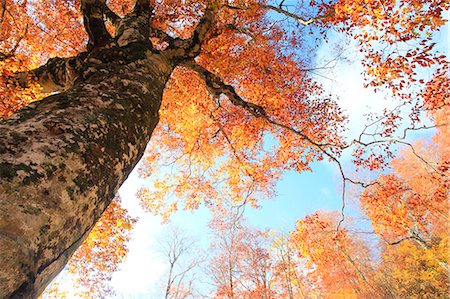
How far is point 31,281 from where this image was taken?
3.36ft

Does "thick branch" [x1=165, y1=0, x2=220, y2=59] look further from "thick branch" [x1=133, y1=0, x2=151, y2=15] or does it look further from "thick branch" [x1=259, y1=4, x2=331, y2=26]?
"thick branch" [x1=259, y1=4, x2=331, y2=26]

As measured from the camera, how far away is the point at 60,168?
4.39ft

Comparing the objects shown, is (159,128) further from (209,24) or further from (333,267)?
(333,267)

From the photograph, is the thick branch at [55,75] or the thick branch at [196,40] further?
the thick branch at [196,40]

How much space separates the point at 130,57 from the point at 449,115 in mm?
21195

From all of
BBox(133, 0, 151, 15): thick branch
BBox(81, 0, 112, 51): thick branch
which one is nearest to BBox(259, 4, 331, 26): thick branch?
BBox(133, 0, 151, 15): thick branch

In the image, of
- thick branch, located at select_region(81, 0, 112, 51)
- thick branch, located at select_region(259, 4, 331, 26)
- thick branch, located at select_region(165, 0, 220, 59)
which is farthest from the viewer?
thick branch, located at select_region(259, 4, 331, 26)

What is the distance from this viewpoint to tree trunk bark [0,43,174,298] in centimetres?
103

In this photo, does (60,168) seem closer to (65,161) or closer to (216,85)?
(65,161)

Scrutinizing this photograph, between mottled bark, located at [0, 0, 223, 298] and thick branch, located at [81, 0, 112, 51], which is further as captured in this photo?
thick branch, located at [81, 0, 112, 51]

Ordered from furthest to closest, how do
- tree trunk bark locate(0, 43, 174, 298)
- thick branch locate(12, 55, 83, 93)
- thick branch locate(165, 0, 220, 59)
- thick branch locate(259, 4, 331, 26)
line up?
thick branch locate(259, 4, 331, 26) → thick branch locate(165, 0, 220, 59) → thick branch locate(12, 55, 83, 93) → tree trunk bark locate(0, 43, 174, 298)

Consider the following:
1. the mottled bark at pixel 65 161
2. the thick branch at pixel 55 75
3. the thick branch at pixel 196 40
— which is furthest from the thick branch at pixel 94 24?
the thick branch at pixel 196 40

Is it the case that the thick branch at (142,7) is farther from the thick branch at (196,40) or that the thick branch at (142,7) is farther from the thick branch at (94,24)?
the thick branch at (94,24)

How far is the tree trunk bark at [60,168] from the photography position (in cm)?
103
